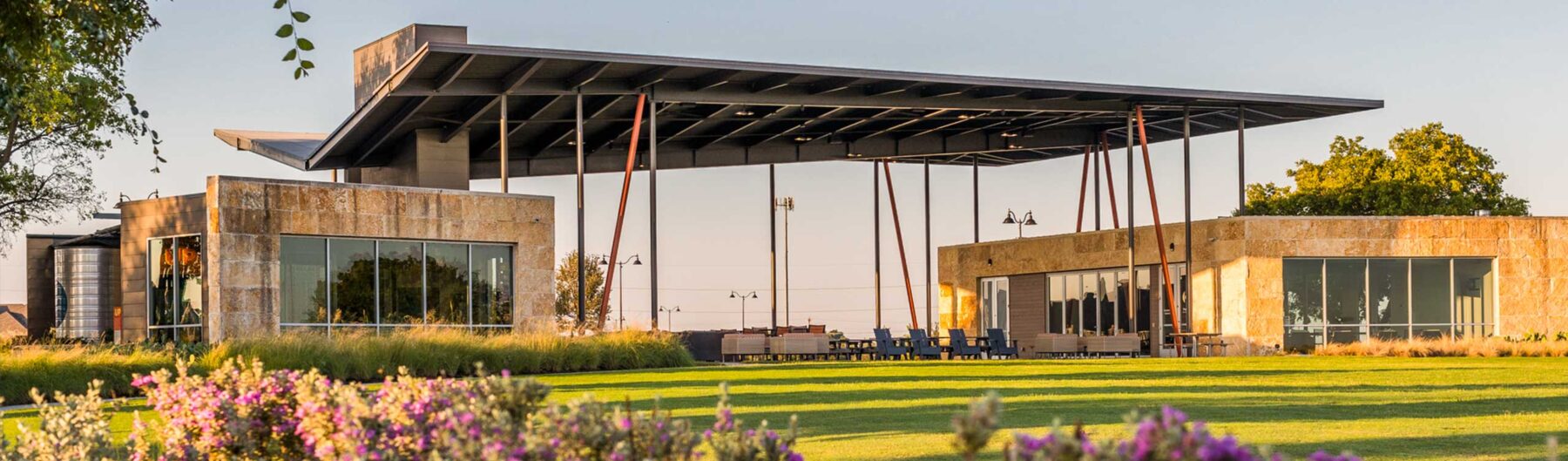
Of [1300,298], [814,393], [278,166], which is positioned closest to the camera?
[814,393]

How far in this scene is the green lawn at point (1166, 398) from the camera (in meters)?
10.3

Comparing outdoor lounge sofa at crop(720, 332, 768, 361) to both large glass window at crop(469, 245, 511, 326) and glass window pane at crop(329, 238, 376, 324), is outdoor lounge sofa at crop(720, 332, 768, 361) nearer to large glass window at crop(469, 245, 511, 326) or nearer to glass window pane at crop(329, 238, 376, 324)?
large glass window at crop(469, 245, 511, 326)

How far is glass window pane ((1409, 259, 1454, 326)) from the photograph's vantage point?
3450cm

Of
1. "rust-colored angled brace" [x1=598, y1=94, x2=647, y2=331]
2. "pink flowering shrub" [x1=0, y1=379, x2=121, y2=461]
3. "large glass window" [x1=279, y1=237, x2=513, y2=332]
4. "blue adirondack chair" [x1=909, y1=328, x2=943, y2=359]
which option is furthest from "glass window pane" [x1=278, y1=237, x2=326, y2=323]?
"pink flowering shrub" [x1=0, y1=379, x2=121, y2=461]

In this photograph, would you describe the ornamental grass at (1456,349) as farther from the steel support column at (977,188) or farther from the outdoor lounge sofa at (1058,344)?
the steel support column at (977,188)

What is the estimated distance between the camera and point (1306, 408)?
13.3 metres

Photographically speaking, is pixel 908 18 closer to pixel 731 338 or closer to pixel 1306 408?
pixel 731 338

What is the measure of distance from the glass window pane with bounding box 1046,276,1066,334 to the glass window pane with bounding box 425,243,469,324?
53.6ft

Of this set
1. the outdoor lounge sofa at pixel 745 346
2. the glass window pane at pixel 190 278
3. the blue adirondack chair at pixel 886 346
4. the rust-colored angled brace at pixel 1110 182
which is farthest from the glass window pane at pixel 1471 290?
the glass window pane at pixel 190 278

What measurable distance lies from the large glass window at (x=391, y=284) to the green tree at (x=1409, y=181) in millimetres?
33560

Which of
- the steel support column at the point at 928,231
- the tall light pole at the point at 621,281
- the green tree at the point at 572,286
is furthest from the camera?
the green tree at the point at 572,286

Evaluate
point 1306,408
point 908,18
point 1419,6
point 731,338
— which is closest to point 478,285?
point 731,338

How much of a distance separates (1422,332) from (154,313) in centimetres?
2414

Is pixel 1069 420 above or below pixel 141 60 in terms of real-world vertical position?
below
